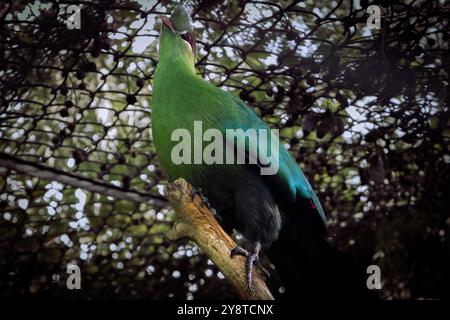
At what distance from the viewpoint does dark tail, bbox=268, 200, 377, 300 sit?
Answer: 6.61 ft

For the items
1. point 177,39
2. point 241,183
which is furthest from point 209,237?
point 177,39

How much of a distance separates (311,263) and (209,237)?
0.57m

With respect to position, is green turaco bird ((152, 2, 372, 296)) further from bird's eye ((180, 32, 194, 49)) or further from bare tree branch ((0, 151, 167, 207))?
bare tree branch ((0, 151, 167, 207))

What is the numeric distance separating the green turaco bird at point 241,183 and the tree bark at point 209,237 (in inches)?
6.8

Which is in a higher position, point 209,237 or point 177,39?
point 177,39

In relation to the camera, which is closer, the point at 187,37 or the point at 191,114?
the point at 191,114

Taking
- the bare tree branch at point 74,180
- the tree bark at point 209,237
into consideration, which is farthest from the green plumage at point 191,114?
the bare tree branch at point 74,180

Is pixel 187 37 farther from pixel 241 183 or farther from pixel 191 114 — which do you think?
pixel 241 183

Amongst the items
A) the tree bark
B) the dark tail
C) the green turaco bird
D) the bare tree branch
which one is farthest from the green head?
the bare tree branch

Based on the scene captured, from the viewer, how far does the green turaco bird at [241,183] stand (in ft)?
6.65

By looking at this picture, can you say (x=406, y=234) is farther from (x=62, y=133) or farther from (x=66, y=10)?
(x=66, y=10)

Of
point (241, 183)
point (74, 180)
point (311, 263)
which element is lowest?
point (311, 263)

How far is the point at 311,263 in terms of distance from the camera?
2.14 meters
